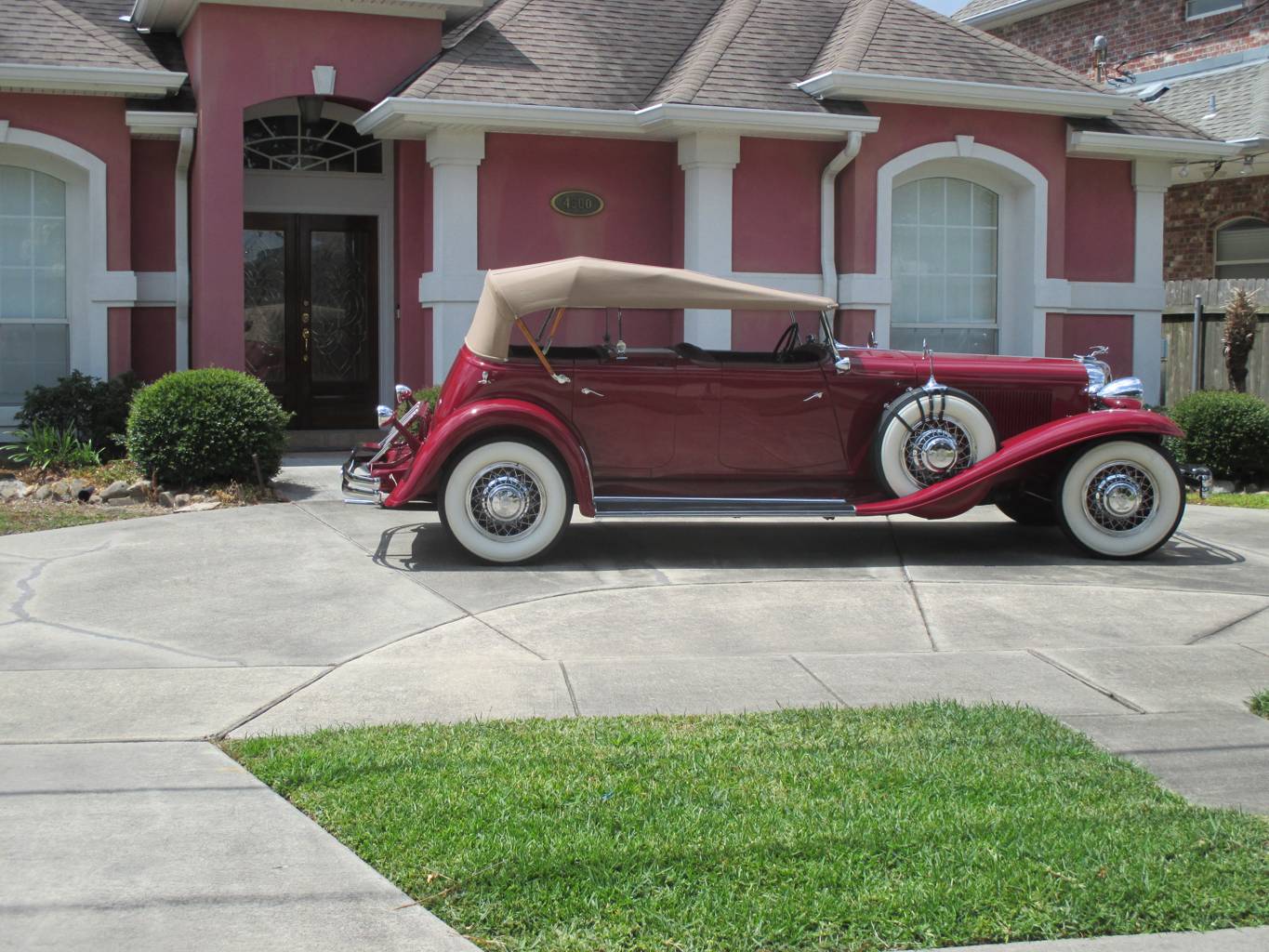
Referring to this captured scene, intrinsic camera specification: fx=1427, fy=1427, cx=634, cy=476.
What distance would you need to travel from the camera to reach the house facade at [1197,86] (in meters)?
19.3

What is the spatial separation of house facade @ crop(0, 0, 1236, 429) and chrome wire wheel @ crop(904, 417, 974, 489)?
480cm

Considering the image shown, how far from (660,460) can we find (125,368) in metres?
7.09

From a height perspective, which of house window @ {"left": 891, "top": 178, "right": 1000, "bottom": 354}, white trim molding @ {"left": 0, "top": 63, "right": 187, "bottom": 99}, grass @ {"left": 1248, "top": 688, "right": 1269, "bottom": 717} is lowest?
grass @ {"left": 1248, "top": 688, "right": 1269, "bottom": 717}

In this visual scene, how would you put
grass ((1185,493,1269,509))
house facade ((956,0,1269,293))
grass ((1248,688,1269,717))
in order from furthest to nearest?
1. house facade ((956,0,1269,293))
2. grass ((1185,493,1269,509))
3. grass ((1248,688,1269,717))

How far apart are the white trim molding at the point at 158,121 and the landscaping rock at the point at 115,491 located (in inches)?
166

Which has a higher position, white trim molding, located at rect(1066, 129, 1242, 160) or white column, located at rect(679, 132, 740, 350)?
white trim molding, located at rect(1066, 129, 1242, 160)

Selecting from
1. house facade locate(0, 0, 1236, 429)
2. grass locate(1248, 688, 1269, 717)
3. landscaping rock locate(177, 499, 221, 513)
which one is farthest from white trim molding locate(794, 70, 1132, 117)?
grass locate(1248, 688, 1269, 717)

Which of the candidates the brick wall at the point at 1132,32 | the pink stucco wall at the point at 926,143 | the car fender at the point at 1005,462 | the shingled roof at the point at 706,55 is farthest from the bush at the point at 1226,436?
the brick wall at the point at 1132,32

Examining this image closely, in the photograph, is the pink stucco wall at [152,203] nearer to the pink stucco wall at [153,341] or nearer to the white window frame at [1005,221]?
the pink stucco wall at [153,341]

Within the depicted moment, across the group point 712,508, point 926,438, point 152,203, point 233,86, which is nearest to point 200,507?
point 712,508

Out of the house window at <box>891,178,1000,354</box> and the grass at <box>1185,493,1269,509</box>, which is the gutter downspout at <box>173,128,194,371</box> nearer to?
the house window at <box>891,178,1000,354</box>

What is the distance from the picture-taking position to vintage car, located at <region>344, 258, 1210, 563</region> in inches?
347

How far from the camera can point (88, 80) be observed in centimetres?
1331

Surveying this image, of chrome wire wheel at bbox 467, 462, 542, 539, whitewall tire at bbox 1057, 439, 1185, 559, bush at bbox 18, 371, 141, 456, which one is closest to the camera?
chrome wire wheel at bbox 467, 462, 542, 539
